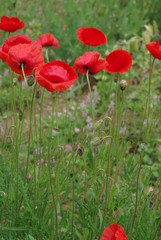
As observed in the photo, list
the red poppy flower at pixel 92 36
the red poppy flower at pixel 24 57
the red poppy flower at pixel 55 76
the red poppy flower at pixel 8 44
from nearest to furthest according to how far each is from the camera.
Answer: the red poppy flower at pixel 55 76, the red poppy flower at pixel 24 57, the red poppy flower at pixel 8 44, the red poppy flower at pixel 92 36

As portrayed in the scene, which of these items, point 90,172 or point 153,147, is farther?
point 153,147

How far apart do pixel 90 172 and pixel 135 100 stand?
162 centimetres

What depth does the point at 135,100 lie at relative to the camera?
3.42 m

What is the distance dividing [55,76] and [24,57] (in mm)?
158

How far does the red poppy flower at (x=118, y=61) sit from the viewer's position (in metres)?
1.86

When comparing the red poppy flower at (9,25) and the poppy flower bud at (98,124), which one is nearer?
the poppy flower bud at (98,124)

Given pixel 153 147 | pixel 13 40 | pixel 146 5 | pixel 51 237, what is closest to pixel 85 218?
pixel 51 237

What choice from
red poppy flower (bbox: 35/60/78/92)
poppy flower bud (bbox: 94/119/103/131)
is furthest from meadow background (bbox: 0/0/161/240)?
red poppy flower (bbox: 35/60/78/92)

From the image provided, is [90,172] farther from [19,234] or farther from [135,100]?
[135,100]

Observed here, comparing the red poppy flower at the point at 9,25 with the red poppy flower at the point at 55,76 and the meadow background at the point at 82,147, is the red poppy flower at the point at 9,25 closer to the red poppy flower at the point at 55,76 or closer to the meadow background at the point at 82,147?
the meadow background at the point at 82,147

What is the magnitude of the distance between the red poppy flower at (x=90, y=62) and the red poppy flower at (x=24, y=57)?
0.89 ft

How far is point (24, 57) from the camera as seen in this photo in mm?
1409

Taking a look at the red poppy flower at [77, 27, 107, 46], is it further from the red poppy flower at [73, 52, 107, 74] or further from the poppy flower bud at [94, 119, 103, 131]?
the poppy flower bud at [94, 119, 103, 131]

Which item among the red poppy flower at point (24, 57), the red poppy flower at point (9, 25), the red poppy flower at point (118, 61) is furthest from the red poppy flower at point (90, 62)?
the red poppy flower at point (9, 25)
